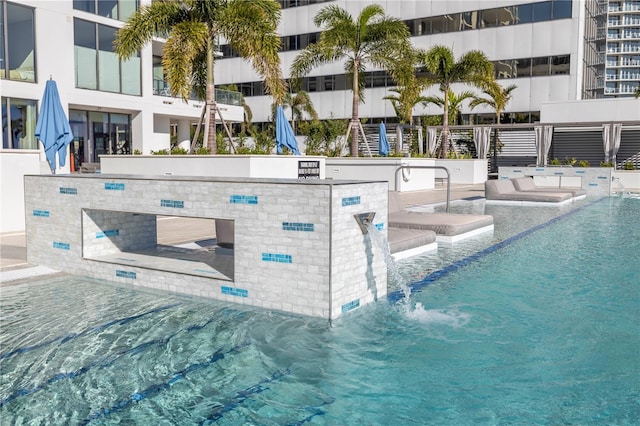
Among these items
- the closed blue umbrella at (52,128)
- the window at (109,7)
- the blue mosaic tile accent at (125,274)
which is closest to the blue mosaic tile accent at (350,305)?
the blue mosaic tile accent at (125,274)

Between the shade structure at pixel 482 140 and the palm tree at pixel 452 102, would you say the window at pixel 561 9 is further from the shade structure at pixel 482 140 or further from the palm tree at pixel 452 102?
the shade structure at pixel 482 140

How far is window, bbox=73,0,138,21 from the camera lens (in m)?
26.0

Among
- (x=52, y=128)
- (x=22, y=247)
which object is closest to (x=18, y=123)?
(x=52, y=128)

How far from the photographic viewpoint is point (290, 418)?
4.21m

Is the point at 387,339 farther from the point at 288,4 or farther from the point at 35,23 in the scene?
the point at 288,4

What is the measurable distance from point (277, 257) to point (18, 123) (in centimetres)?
2043

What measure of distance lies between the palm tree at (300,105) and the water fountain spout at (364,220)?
41.9 metres

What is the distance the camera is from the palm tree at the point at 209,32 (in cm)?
2030

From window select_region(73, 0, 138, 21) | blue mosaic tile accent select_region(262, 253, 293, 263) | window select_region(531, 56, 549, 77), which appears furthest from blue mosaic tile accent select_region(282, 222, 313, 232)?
window select_region(531, 56, 549, 77)

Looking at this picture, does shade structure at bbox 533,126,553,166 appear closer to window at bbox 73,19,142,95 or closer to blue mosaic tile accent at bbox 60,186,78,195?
window at bbox 73,19,142,95

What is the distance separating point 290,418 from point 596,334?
3532 millimetres

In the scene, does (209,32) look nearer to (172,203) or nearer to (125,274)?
(125,274)

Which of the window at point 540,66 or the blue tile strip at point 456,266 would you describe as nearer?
the blue tile strip at point 456,266

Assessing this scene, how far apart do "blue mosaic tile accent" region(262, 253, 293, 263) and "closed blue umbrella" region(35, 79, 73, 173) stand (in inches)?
337
